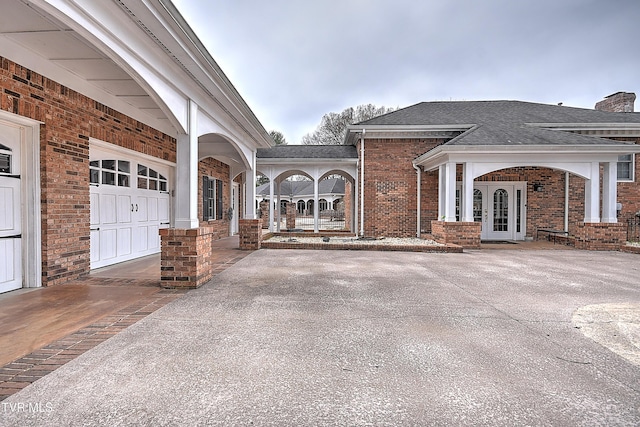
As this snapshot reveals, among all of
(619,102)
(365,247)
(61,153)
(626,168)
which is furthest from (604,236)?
(61,153)

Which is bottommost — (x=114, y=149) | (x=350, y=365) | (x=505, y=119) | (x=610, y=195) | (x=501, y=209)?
(x=350, y=365)

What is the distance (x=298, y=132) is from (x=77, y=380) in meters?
41.2

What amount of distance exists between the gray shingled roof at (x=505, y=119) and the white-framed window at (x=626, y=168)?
1.24 m

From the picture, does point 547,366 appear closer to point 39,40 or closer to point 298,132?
point 39,40

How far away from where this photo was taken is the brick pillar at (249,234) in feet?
31.2

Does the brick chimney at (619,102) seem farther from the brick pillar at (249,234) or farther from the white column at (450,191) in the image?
the brick pillar at (249,234)

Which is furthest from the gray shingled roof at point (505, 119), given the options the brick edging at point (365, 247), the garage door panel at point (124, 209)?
the garage door panel at point (124, 209)

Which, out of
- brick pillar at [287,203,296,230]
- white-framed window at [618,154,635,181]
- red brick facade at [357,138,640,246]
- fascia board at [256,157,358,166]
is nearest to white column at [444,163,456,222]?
red brick facade at [357,138,640,246]

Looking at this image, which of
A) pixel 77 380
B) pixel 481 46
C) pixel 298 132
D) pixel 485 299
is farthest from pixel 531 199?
pixel 298 132

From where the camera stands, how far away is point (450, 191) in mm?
10102

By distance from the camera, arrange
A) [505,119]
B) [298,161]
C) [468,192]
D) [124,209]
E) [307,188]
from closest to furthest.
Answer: [124,209]
[468,192]
[505,119]
[298,161]
[307,188]

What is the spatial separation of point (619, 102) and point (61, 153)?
21345 millimetres

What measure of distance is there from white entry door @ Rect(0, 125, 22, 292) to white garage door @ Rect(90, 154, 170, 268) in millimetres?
1415

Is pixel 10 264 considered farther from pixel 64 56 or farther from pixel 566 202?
pixel 566 202
